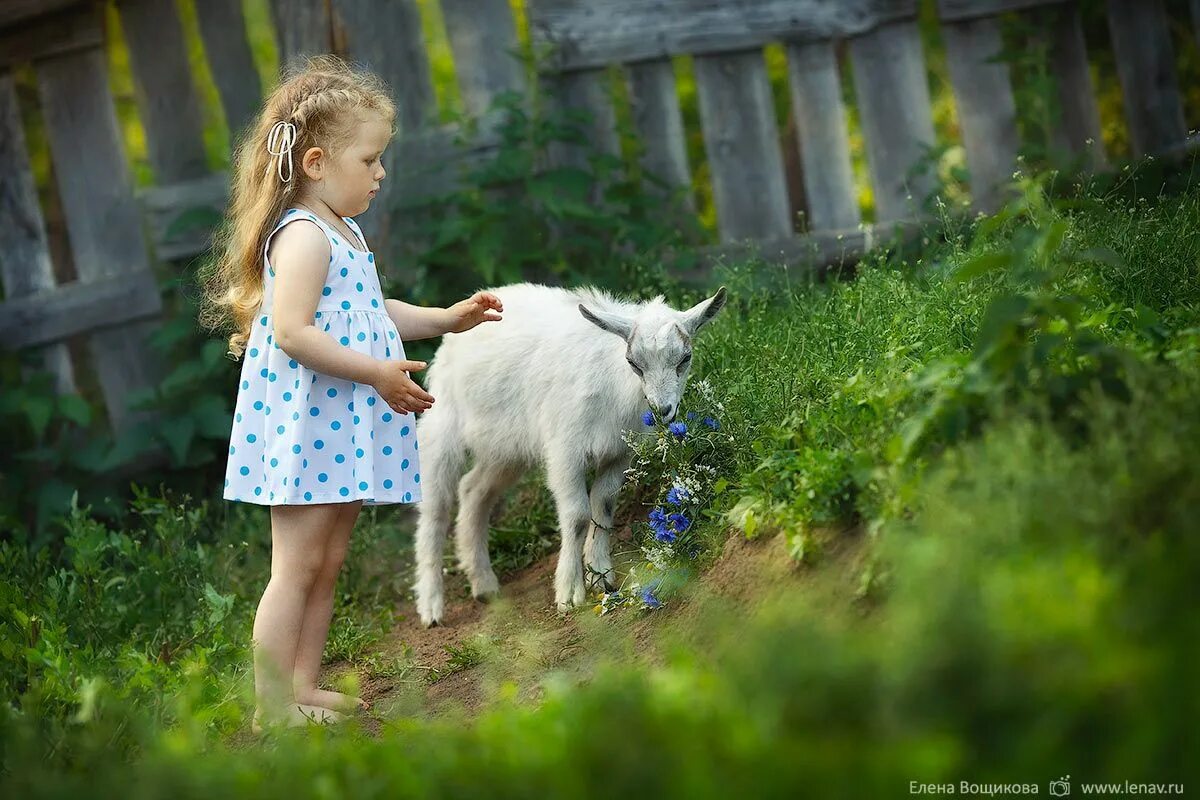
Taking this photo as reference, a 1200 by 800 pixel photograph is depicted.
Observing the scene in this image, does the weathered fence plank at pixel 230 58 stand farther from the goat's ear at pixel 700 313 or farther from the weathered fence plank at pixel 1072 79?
the weathered fence plank at pixel 1072 79

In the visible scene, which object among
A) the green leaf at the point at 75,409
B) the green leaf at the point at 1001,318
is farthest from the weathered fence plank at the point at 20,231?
the green leaf at the point at 1001,318

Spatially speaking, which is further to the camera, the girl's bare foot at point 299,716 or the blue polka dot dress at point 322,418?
the blue polka dot dress at point 322,418

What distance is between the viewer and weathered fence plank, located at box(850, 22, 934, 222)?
700 centimetres

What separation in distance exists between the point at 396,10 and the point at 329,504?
12.0 ft

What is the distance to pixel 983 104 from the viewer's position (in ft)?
23.0

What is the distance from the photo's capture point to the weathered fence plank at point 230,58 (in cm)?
691

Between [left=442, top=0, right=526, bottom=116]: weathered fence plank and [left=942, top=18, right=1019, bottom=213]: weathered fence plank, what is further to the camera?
[left=942, top=18, right=1019, bottom=213]: weathered fence plank

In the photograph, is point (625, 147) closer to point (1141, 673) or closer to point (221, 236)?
point (221, 236)

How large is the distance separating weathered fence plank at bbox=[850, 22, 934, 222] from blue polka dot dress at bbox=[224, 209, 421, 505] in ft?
12.5

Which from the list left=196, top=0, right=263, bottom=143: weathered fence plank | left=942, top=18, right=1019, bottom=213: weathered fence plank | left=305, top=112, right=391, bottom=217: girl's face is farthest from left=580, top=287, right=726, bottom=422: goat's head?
left=196, top=0, right=263, bottom=143: weathered fence plank

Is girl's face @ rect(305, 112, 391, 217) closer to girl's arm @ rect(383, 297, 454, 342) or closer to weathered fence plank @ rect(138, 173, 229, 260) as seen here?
girl's arm @ rect(383, 297, 454, 342)

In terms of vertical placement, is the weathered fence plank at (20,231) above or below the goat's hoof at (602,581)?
above

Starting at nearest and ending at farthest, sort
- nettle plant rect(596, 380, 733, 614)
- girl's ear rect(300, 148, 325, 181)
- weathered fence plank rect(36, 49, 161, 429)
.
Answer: girl's ear rect(300, 148, 325, 181), nettle plant rect(596, 380, 733, 614), weathered fence plank rect(36, 49, 161, 429)

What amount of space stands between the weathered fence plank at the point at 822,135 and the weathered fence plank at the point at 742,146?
0.16 meters
